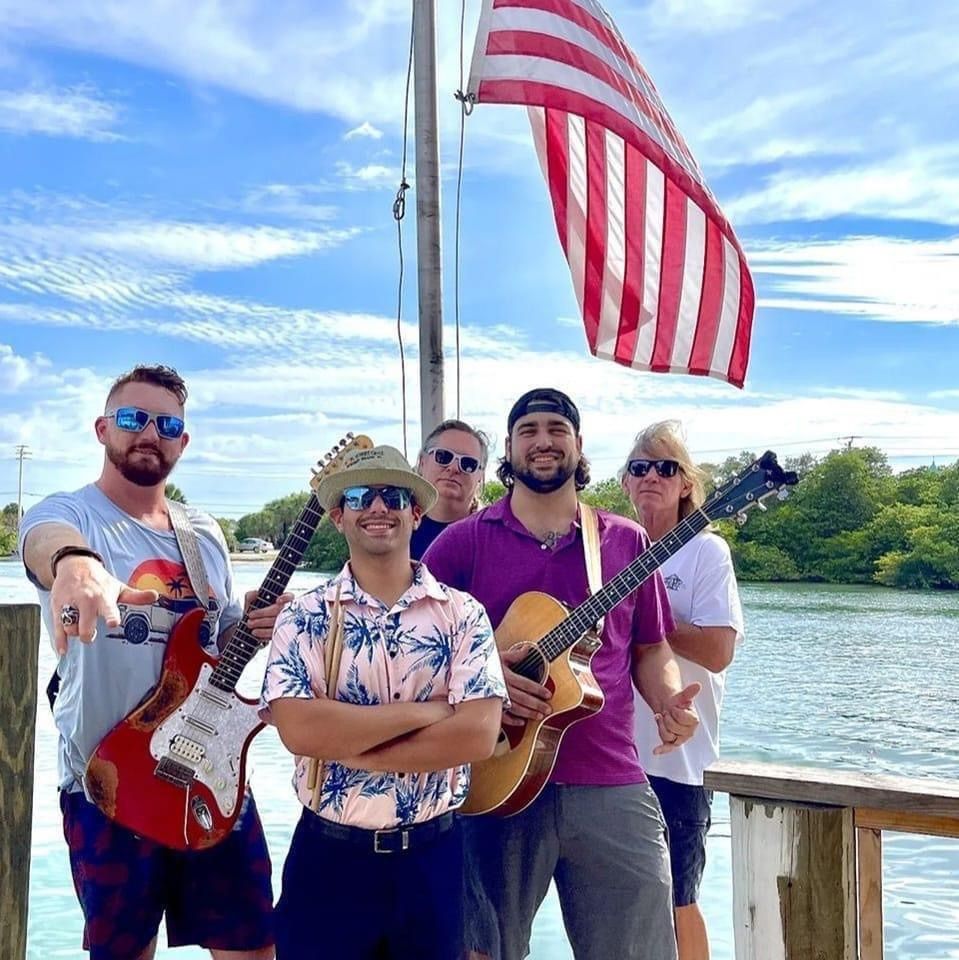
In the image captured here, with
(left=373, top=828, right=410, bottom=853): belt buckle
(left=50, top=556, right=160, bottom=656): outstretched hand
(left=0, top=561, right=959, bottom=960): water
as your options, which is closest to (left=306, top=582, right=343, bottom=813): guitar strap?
(left=373, top=828, right=410, bottom=853): belt buckle

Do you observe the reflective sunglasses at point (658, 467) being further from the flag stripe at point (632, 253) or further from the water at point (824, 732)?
the water at point (824, 732)

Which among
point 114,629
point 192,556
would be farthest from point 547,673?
point 114,629

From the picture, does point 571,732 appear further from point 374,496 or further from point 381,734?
point 374,496

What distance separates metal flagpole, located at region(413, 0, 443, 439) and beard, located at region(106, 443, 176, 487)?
1.34m

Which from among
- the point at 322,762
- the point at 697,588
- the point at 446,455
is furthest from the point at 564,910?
the point at 446,455

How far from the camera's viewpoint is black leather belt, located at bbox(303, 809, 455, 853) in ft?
7.71

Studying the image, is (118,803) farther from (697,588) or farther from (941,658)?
(941,658)

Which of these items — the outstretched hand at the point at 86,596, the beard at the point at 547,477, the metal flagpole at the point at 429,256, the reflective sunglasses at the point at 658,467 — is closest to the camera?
the outstretched hand at the point at 86,596

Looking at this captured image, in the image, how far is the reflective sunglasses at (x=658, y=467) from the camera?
3705 millimetres

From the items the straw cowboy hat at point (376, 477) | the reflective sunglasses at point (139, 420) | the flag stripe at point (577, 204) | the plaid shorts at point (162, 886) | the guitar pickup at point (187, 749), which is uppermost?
the flag stripe at point (577, 204)

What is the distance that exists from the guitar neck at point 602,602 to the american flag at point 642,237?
1.96 metres

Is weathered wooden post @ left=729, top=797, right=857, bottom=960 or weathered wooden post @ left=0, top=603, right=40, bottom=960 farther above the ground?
weathered wooden post @ left=0, top=603, right=40, bottom=960

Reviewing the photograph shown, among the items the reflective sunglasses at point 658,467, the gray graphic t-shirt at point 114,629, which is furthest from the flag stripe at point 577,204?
the gray graphic t-shirt at point 114,629

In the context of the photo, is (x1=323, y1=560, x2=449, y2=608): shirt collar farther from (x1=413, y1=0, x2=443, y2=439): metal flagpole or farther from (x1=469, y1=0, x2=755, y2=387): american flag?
(x1=469, y1=0, x2=755, y2=387): american flag
